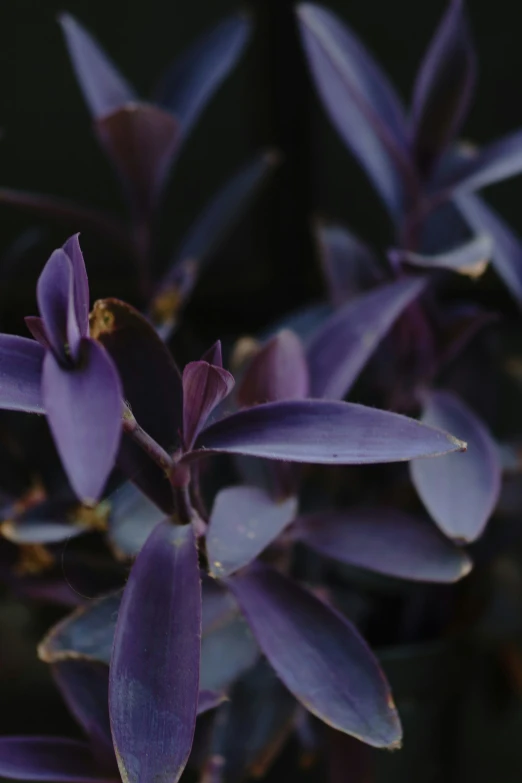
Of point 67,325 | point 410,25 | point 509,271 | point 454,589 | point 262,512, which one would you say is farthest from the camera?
point 410,25

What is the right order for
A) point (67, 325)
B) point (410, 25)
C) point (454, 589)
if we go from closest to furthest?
point (67, 325)
point (454, 589)
point (410, 25)

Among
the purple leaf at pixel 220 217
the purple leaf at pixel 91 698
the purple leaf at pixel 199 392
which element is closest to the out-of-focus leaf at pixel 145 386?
the purple leaf at pixel 199 392

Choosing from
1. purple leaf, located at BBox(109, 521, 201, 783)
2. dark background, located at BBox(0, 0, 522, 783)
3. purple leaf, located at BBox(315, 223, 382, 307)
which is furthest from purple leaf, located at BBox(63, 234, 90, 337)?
dark background, located at BBox(0, 0, 522, 783)

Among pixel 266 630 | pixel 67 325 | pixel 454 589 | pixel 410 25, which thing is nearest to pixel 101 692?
pixel 266 630

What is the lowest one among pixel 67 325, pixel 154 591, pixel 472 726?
pixel 472 726

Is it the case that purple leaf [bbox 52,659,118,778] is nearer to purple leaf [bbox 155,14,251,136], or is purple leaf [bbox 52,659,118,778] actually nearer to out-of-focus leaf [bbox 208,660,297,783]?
out-of-focus leaf [bbox 208,660,297,783]

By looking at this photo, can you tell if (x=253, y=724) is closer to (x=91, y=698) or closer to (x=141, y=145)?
(x=91, y=698)

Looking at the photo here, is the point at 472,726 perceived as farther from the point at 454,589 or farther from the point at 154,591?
the point at 154,591

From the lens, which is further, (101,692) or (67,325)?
(101,692)
